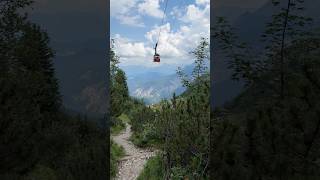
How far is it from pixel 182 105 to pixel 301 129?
6.01 m

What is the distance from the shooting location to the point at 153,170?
37.4 feet

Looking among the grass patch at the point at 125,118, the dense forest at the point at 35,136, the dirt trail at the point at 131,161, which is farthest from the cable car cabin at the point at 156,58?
the grass patch at the point at 125,118

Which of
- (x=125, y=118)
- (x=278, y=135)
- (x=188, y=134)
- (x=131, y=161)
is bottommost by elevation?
(x=131, y=161)

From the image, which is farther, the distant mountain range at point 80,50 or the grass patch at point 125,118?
the grass patch at point 125,118

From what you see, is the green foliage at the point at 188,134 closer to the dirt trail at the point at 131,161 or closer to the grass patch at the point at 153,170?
the grass patch at the point at 153,170

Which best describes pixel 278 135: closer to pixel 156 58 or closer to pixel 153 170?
pixel 156 58

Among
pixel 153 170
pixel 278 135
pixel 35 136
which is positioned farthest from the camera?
pixel 153 170

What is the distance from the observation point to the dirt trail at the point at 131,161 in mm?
12125

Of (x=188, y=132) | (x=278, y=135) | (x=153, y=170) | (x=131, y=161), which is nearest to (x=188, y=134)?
(x=188, y=132)

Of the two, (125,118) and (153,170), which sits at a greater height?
(125,118)

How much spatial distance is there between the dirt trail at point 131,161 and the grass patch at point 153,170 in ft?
1.13

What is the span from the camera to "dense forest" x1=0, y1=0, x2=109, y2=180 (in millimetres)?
6465

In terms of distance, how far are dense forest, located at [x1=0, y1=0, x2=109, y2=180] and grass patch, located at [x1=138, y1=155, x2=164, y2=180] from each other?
1.98m

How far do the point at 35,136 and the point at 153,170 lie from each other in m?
5.05
